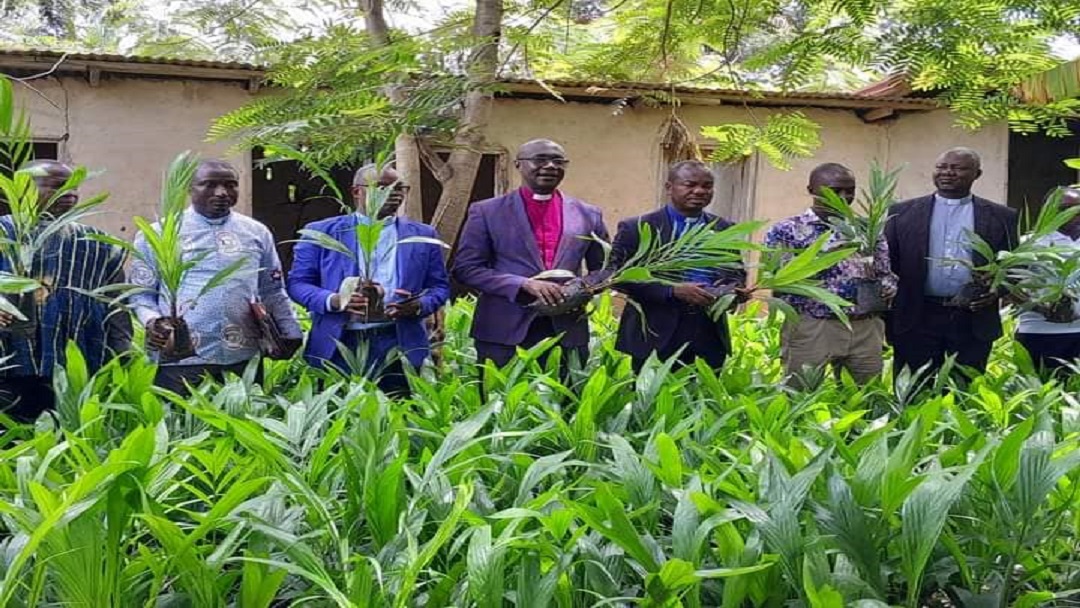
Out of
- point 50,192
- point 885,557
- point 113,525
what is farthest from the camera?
point 50,192

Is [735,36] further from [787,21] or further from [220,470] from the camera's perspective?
[220,470]

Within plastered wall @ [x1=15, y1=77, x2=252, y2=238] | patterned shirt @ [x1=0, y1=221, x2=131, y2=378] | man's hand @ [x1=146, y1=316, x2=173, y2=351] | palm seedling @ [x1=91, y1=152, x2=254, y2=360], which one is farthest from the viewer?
plastered wall @ [x1=15, y1=77, x2=252, y2=238]

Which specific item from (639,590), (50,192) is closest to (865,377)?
(639,590)

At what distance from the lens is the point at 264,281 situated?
4520 millimetres

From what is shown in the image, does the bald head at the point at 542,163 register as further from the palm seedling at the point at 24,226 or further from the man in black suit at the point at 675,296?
the palm seedling at the point at 24,226

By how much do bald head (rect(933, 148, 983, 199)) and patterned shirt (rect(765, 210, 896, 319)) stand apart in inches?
16.3

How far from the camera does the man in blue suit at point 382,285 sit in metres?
4.58

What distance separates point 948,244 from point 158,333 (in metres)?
3.46

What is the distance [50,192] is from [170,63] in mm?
5165

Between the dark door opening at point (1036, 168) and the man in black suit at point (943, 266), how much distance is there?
782 cm

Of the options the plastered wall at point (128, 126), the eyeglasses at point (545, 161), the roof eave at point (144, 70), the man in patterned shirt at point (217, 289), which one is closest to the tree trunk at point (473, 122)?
the eyeglasses at point (545, 161)

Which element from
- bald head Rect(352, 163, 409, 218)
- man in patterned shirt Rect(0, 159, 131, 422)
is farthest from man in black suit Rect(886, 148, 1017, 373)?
man in patterned shirt Rect(0, 159, 131, 422)

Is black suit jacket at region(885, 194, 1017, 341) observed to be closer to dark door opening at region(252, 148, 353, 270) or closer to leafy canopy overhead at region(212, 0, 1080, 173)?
leafy canopy overhead at region(212, 0, 1080, 173)

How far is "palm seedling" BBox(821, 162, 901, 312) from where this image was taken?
14.9 ft
